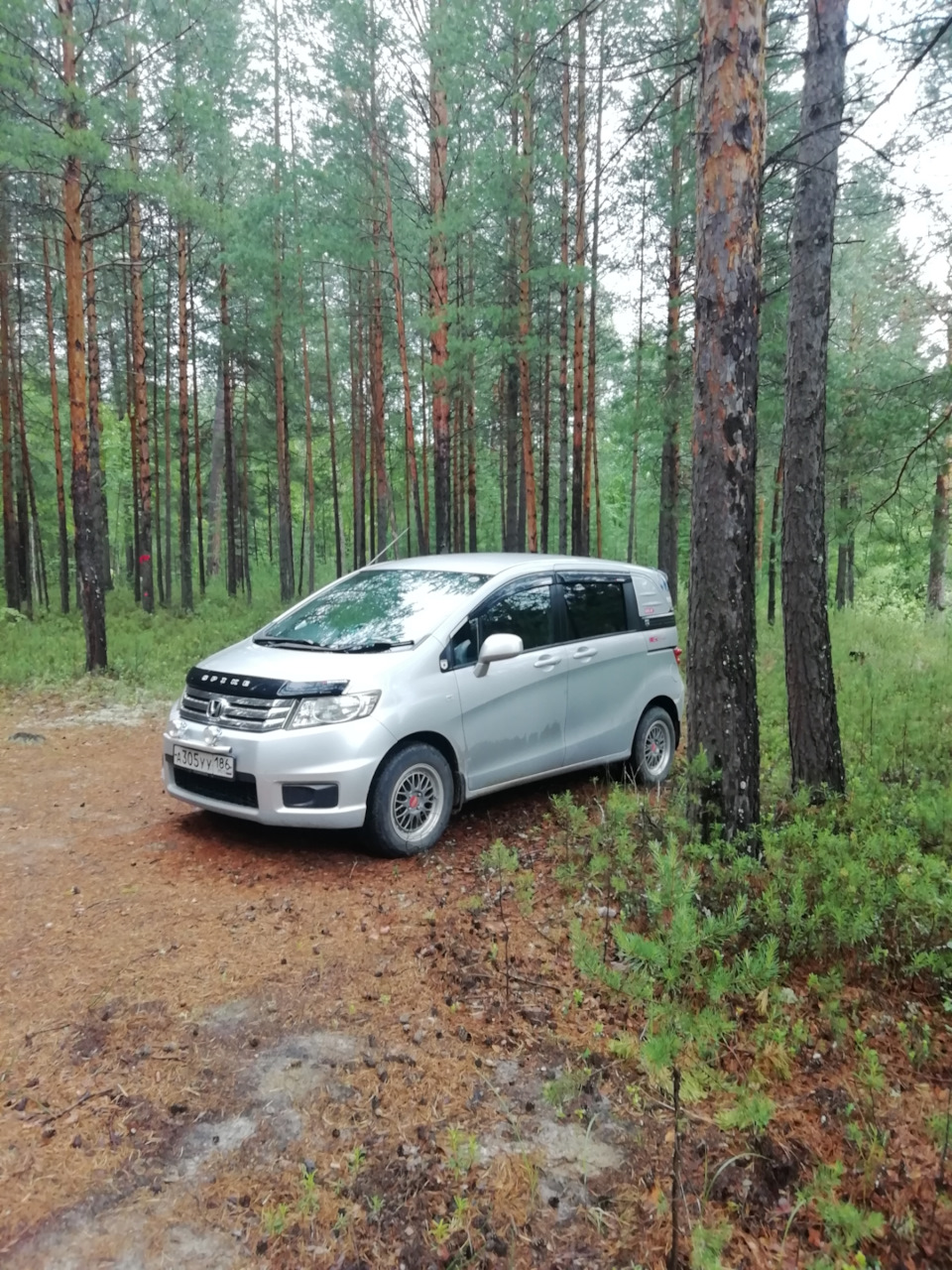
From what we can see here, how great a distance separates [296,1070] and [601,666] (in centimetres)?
409

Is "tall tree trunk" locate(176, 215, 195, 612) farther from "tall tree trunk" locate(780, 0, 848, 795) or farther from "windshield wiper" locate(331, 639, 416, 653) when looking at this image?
"windshield wiper" locate(331, 639, 416, 653)

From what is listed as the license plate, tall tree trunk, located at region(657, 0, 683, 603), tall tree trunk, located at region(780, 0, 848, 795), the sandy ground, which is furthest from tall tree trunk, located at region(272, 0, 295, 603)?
the sandy ground

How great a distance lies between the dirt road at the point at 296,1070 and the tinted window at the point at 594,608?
6.82 ft

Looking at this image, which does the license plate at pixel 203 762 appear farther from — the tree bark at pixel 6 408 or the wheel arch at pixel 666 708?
the tree bark at pixel 6 408

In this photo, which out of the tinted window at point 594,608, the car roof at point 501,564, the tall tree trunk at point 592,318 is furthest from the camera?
the tall tree trunk at point 592,318

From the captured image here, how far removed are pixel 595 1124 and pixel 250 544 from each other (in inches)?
1702

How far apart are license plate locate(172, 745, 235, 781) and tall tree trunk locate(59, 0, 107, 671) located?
784cm

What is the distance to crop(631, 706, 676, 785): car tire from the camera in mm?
6848

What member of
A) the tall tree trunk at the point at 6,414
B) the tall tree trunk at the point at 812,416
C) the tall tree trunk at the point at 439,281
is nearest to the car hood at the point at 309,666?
the tall tree trunk at the point at 812,416

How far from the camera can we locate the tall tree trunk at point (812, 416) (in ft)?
19.7

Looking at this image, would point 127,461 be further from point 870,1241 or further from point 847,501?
point 870,1241

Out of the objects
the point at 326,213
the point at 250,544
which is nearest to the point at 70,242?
the point at 326,213

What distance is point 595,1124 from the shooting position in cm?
272

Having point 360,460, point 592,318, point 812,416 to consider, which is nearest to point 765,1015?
point 812,416
